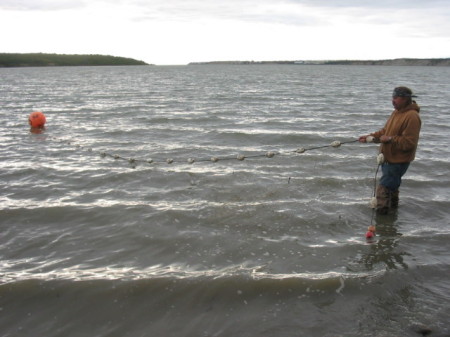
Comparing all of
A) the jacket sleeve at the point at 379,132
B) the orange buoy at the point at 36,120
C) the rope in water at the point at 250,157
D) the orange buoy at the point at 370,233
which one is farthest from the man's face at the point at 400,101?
the orange buoy at the point at 36,120

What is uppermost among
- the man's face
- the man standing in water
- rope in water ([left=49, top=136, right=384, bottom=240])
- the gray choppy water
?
the man's face

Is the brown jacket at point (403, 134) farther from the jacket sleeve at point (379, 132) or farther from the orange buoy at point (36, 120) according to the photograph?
the orange buoy at point (36, 120)

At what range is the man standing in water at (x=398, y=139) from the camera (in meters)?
7.03

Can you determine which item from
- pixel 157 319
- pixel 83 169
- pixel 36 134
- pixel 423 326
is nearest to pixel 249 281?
pixel 157 319

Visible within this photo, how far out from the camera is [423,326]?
471cm

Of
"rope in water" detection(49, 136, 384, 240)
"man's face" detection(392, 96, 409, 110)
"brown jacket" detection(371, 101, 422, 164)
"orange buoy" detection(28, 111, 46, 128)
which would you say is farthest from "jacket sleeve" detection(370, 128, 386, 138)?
"orange buoy" detection(28, 111, 46, 128)

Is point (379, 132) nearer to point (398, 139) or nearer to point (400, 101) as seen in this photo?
point (398, 139)

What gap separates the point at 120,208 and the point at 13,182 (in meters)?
3.74

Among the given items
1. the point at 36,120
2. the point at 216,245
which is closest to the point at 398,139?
the point at 216,245

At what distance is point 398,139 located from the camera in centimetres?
711

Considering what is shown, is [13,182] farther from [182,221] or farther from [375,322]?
[375,322]

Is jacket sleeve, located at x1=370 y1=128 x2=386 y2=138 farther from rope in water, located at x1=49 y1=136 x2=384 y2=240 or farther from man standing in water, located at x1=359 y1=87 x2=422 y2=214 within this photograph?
rope in water, located at x1=49 y1=136 x2=384 y2=240

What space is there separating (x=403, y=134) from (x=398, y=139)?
121mm

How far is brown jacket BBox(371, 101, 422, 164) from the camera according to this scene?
23.0 feet
